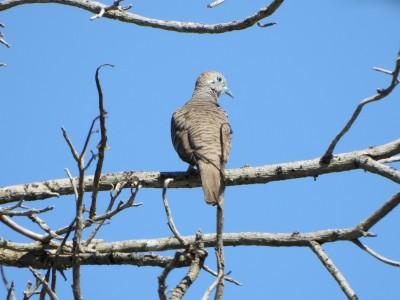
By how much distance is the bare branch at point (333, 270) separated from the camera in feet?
14.5

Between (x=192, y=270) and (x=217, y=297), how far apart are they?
36 centimetres

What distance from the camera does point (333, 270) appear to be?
4664mm

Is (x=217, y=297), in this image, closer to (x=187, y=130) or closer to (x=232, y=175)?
(x=232, y=175)

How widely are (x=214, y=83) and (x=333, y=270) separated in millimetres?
5432

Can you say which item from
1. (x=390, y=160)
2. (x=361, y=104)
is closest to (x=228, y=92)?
(x=390, y=160)

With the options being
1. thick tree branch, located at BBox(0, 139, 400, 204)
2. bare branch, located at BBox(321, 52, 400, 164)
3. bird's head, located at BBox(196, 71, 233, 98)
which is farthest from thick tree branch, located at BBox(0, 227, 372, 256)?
bird's head, located at BBox(196, 71, 233, 98)

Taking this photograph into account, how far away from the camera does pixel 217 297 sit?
10.5 ft

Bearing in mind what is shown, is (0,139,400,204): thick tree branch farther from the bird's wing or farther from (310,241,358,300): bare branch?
the bird's wing

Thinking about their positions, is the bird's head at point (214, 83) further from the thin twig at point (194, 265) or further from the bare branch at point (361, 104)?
the thin twig at point (194, 265)

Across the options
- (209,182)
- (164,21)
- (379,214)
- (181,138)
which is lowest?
(379,214)

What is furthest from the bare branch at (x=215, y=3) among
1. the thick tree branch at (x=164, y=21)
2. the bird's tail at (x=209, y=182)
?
the bird's tail at (x=209, y=182)

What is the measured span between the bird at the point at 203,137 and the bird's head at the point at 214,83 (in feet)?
2.44

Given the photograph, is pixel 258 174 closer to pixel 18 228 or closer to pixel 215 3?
pixel 215 3

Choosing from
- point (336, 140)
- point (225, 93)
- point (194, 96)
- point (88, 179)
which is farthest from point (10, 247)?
point (225, 93)
